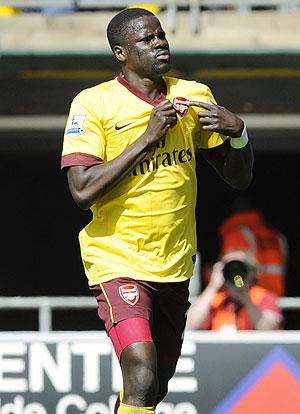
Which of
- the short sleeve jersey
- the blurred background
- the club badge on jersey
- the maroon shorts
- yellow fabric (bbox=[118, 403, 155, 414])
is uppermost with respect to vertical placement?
the blurred background

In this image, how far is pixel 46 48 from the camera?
36.7 ft

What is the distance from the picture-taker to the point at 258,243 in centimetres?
1120

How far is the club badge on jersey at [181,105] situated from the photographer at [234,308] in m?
3.17

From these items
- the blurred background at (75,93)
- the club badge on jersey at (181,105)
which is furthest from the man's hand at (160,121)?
the blurred background at (75,93)

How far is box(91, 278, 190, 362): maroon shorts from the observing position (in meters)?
5.52

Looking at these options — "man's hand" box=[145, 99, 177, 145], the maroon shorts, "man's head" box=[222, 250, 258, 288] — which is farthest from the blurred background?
"man's hand" box=[145, 99, 177, 145]

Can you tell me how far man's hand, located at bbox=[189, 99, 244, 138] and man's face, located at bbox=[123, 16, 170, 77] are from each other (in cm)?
23

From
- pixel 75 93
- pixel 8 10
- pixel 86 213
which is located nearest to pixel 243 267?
pixel 75 93

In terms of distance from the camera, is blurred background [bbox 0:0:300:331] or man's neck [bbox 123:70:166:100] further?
blurred background [bbox 0:0:300:331]

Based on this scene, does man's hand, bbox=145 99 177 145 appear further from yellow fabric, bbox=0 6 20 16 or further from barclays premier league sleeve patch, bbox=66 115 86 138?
yellow fabric, bbox=0 6 20 16

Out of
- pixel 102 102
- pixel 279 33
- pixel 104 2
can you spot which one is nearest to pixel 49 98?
pixel 104 2

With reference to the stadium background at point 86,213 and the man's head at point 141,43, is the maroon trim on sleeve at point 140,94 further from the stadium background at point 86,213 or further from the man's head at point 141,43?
the stadium background at point 86,213

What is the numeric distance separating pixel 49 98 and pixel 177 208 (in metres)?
6.73

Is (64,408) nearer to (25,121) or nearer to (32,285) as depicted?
(25,121)
